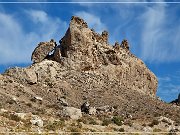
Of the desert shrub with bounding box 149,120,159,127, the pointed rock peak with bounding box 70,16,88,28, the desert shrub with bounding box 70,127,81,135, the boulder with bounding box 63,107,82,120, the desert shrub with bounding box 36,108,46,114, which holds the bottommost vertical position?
the desert shrub with bounding box 70,127,81,135

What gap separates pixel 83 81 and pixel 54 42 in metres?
12.4

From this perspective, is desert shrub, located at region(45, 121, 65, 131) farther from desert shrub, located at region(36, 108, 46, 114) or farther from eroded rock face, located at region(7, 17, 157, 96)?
eroded rock face, located at region(7, 17, 157, 96)

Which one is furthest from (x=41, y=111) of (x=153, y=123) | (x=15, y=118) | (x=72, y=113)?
(x=153, y=123)

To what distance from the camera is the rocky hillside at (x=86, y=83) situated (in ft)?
161

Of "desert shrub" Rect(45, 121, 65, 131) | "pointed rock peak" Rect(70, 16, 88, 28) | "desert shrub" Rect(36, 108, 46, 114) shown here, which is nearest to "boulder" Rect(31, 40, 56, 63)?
"pointed rock peak" Rect(70, 16, 88, 28)

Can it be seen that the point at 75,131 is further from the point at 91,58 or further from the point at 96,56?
the point at 96,56

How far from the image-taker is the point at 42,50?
2734 inches

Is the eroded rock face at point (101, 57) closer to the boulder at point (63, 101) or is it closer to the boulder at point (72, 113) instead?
the boulder at point (63, 101)

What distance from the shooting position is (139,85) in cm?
7000

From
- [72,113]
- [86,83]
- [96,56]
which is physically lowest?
[72,113]

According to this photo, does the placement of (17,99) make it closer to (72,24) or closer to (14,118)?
(14,118)

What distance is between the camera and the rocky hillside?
4906 cm

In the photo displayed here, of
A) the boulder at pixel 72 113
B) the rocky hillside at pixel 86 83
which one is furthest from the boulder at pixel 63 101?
the boulder at pixel 72 113

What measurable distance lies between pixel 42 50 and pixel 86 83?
12716 mm
